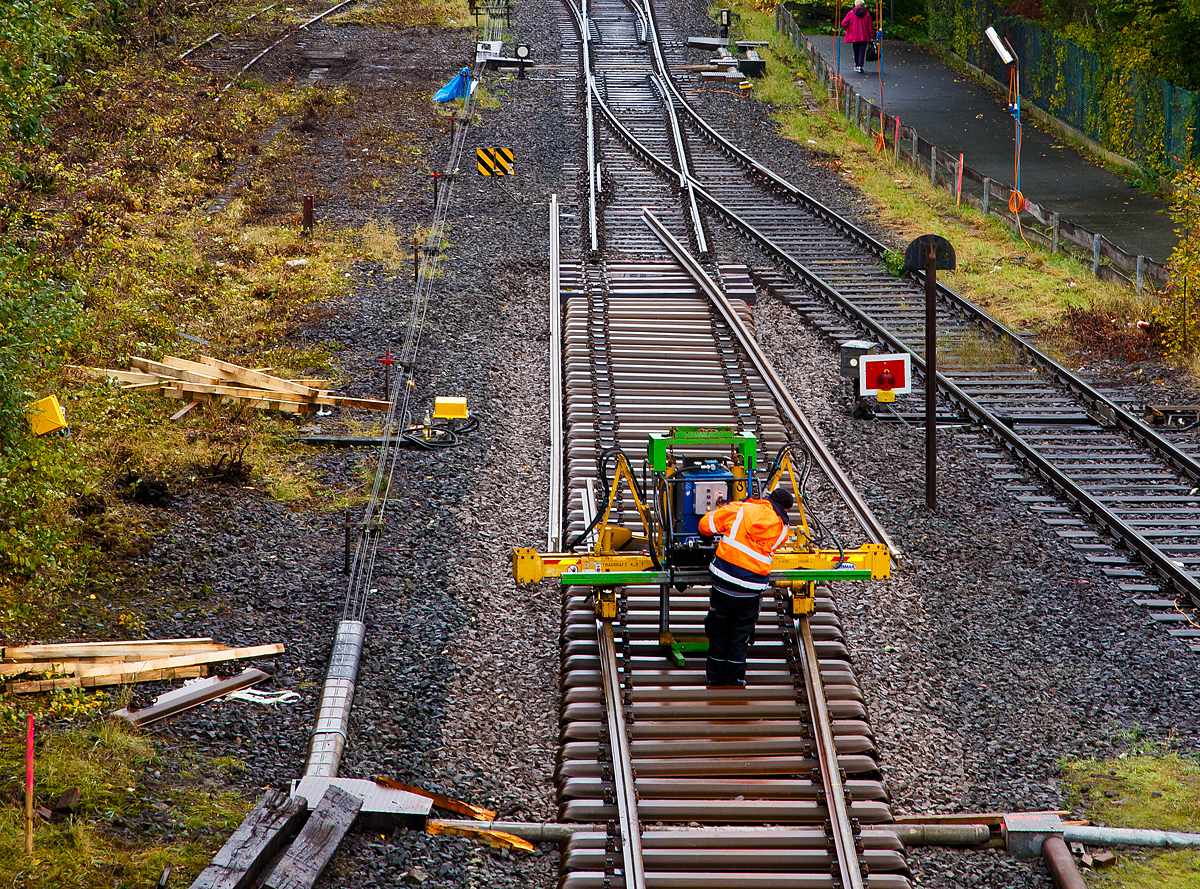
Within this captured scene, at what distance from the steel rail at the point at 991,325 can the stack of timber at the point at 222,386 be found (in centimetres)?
883

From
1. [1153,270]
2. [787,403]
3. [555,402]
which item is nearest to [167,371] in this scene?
[555,402]

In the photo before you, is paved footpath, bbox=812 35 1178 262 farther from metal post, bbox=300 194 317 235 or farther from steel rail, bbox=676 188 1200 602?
metal post, bbox=300 194 317 235

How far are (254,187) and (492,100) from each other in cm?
839

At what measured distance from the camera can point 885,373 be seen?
13.8m

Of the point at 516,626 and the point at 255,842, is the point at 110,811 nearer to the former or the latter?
the point at 255,842

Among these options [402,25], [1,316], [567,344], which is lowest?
[567,344]

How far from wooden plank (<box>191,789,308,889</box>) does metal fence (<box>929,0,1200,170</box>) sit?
2390cm

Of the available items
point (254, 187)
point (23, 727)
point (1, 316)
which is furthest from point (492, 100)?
point (23, 727)

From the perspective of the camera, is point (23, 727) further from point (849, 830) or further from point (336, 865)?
point (849, 830)

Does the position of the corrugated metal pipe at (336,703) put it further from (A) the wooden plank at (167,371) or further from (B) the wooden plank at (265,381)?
(A) the wooden plank at (167,371)

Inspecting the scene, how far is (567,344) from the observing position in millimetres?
15414

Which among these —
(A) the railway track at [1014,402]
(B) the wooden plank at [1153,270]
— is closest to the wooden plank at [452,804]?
(A) the railway track at [1014,402]

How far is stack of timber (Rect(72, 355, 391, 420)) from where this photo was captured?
13.9 m

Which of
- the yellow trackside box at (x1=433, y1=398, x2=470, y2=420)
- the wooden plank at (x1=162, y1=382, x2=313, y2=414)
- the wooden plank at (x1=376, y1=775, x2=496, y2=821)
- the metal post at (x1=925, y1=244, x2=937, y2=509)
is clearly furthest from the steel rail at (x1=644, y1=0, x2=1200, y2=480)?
the wooden plank at (x1=162, y1=382, x2=313, y2=414)
